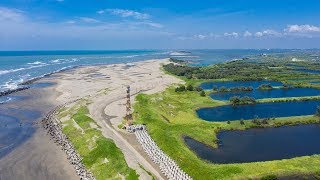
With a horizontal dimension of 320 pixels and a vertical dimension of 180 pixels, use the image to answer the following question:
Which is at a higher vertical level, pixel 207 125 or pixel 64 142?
pixel 64 142

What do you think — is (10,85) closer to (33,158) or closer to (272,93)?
(33,158)

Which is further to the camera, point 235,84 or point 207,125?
point 235,84

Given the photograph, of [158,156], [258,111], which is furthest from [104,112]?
[258,111]

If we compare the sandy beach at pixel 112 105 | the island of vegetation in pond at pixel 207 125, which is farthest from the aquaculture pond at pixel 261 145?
the sandy beach at pixel 112 105

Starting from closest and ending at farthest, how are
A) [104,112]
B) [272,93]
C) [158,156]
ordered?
[158,156], [104,112], [272,93]

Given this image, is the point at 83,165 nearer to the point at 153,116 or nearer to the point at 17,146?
the point at 17,146
